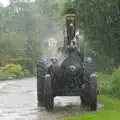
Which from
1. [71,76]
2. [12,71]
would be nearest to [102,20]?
[71,76]

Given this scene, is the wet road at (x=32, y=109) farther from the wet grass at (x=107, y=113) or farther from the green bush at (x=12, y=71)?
the green bush at (x=12, y=71)

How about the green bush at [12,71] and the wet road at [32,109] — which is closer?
the wet road at [32,109]

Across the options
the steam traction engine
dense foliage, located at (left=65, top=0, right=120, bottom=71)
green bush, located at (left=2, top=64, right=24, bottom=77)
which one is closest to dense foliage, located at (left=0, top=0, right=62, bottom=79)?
green bush, located at (left=2, top=64, right=24, bottom=77)

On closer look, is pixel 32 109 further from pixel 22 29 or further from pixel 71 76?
pixel 22 29

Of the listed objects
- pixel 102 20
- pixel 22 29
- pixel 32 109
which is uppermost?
pixel 22 29

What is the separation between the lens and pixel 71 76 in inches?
555

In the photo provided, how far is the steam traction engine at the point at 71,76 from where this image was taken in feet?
45.8

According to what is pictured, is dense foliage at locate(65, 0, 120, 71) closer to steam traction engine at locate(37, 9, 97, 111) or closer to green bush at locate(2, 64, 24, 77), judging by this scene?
steam traction engine at locate(37, 9, 97, 111)

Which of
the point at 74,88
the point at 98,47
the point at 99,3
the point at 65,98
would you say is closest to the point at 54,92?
the point at 74,88

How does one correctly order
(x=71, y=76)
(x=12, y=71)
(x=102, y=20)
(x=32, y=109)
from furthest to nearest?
(x=12, y=71) < (x=102, y=20) < (x=32, y=109) < (x=71, y=76)

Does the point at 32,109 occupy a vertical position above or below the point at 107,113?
Answer: below

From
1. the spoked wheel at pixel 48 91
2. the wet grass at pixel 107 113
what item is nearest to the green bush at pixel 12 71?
the wet grass at pixel 107 113

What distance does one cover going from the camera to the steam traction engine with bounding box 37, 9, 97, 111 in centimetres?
1395

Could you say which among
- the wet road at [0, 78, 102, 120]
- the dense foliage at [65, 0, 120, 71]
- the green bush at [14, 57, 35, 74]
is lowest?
the wet road at [0, 78, 102, 120]
